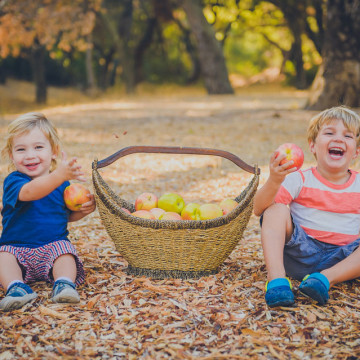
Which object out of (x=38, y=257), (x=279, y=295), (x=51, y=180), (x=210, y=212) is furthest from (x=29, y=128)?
(x=279, y=295)

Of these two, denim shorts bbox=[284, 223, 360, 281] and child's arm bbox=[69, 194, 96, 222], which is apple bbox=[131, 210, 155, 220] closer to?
child's arm bbox=[69, 194, 96, 222]

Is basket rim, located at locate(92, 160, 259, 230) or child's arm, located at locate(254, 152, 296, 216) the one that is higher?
child's arm, located at locate(254, 152, 296, 216)

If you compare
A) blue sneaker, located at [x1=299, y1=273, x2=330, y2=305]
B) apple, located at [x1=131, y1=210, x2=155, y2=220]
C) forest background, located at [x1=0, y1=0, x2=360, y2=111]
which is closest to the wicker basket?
apple, located at [x1=131, y1=210, x2=155, y2=220]

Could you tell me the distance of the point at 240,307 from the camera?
97.3 inches

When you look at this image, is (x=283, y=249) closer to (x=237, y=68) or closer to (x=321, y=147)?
(x=321, y=147)

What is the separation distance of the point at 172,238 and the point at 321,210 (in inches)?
33.7

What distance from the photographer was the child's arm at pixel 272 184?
2467mm

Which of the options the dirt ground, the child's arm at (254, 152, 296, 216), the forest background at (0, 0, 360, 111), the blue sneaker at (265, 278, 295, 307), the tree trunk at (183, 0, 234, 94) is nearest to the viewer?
the dirt ground

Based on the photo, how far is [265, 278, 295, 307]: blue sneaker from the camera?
236 cm

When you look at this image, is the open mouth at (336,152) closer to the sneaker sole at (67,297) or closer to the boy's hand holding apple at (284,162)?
the boy's hand holding apple at (284,162)

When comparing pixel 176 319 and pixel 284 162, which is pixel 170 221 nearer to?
Answer: pixel 176 319

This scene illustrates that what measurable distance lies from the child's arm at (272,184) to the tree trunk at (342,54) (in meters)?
6.66

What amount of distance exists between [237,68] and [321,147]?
33230mm

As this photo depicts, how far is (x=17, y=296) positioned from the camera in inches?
95.7
